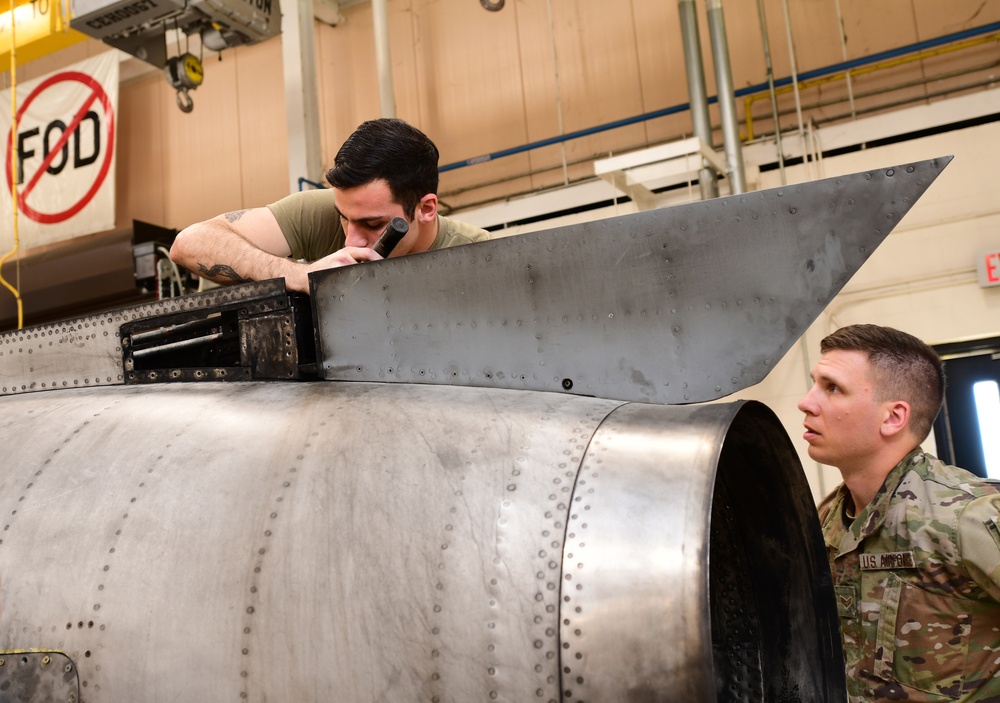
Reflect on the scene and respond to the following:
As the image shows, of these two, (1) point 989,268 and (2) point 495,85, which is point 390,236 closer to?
(1) point 989,268

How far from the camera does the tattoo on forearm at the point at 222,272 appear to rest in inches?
118

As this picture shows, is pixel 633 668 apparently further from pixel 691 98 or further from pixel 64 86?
pixel 64 86

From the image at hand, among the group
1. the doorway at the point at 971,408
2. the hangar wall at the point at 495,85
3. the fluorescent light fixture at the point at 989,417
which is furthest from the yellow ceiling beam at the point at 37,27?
the fluorescent light fixture at the point at 989,417

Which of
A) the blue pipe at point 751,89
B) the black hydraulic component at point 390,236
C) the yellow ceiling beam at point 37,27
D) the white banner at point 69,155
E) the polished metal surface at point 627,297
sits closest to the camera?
the polished metal surface at point 627,297

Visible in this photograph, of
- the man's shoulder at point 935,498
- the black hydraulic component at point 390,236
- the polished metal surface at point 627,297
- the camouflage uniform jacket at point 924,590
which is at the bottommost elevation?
the camouflage uniform jacket at point 924,590

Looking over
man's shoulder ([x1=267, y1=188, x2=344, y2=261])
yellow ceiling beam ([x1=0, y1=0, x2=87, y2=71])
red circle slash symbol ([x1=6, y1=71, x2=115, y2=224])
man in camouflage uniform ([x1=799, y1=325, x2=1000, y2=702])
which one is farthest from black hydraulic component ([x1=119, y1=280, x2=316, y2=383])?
red circle slash symbol ([x1=6, y1=71, x2=115, y2=224])

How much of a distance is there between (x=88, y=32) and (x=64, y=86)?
13.7ft

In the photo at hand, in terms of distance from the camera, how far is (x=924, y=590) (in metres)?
2.54

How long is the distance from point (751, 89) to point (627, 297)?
5902mm

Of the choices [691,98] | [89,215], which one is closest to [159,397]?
[691,98]

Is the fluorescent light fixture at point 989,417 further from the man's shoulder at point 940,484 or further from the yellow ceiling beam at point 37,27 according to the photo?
the yellow ceiling beam at point 37,27

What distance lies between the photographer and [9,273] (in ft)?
35.2

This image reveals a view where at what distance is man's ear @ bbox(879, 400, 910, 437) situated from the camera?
279cm

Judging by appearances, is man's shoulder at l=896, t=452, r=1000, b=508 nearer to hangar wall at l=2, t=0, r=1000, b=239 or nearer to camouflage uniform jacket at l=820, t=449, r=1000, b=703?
camouflage uniform jacket at l=820, t=449, r=1000, b=703
